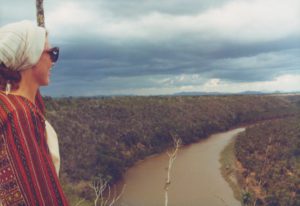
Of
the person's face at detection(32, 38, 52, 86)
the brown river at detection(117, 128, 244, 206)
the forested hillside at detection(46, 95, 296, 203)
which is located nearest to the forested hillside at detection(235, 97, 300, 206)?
the brown river at detection(117, 128, 244, 206)

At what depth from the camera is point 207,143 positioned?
36875 mm

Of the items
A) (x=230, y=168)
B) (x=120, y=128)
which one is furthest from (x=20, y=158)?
(x=120, y=128)

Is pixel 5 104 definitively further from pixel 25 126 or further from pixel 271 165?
pixel 271 165

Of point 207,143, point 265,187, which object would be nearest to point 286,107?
point 207,143

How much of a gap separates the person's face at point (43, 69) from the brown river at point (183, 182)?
1614cm

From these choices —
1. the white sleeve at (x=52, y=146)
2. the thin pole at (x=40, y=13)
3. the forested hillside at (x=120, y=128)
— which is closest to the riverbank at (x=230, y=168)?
the forested hillside at (x=120, y=128)

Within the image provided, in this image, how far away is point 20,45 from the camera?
1.71m

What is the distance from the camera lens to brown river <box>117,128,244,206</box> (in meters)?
20.8

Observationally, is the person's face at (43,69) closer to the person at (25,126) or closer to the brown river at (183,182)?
the person at (25,126)

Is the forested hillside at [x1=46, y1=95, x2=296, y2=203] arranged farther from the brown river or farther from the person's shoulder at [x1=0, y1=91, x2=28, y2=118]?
the person's shoulder at [x1=0, y1=91, x2=28, y2=118]

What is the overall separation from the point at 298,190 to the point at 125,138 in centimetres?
1598

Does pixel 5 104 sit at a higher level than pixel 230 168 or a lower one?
higher

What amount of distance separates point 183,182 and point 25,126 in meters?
22.9

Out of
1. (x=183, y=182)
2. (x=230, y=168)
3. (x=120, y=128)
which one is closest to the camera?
(x=183, y=182)
